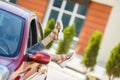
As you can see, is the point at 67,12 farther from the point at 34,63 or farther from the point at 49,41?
the point at 34,63

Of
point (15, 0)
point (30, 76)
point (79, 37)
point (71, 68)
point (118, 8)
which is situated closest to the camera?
point (30, 76)

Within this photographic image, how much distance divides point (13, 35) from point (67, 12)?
21.2 m

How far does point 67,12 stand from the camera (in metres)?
26.0

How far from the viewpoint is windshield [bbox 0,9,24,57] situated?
15.4 feet

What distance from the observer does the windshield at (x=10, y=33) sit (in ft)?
15.4

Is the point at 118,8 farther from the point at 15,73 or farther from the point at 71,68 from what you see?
the point at 15,73

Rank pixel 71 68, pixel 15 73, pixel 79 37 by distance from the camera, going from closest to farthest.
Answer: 1. pixel 15 73
2. pixel 71 68
3. pixel 79 37

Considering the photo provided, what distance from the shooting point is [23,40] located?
4.80 metres

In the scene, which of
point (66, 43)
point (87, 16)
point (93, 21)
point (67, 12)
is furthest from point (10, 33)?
point (67, 12)

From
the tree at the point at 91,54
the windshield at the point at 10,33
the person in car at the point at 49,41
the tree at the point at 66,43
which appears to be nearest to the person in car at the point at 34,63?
the person in car at the point at 49,41

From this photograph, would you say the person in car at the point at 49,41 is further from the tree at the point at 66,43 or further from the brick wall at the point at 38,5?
the brick wall at the point at 38,5

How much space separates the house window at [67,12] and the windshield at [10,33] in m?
20.5

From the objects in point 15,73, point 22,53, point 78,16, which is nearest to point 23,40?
point 22,53

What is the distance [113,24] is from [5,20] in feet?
61.6
